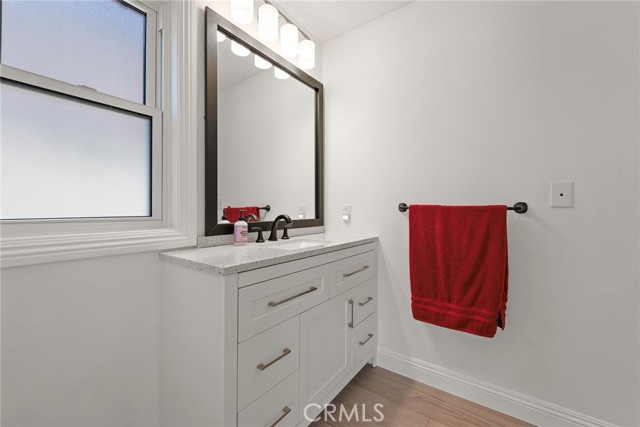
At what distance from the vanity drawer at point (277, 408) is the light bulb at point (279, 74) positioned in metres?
1.70

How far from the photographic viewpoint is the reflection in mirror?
1.44m

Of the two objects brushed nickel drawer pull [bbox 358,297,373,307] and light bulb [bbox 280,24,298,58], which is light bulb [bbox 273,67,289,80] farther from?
brushed nickel drawer pull [bbox 358,297,373,307]

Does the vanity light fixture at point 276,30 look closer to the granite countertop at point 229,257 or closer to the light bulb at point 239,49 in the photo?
the light bulb at point 239,49

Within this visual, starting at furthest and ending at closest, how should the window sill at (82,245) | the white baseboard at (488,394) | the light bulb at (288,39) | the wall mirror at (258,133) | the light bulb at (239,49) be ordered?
the light bulb at (288,39)
the light bulb at (239,49)
the wall mirror at (258,133)
the white baseboard at (488,394)
the window sill at (82,245)

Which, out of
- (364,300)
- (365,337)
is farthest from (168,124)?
(365,337)

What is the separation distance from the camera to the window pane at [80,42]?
0.91 m

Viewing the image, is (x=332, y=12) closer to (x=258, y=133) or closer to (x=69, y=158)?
(x=258, y=133)

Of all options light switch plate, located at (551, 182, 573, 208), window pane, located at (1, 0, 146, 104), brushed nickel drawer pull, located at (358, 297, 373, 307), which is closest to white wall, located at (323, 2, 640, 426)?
light switch plate, located at (551, 182, 573, 208)

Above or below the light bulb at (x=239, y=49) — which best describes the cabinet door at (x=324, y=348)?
below

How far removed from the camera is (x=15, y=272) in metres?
0.84

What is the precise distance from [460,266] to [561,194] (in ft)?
1.81

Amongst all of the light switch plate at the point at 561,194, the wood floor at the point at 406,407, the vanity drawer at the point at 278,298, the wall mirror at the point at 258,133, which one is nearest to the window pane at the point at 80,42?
the wall mirror at the point at 258,133

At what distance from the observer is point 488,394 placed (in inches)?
56.2

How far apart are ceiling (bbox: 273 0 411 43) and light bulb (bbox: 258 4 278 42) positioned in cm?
20
